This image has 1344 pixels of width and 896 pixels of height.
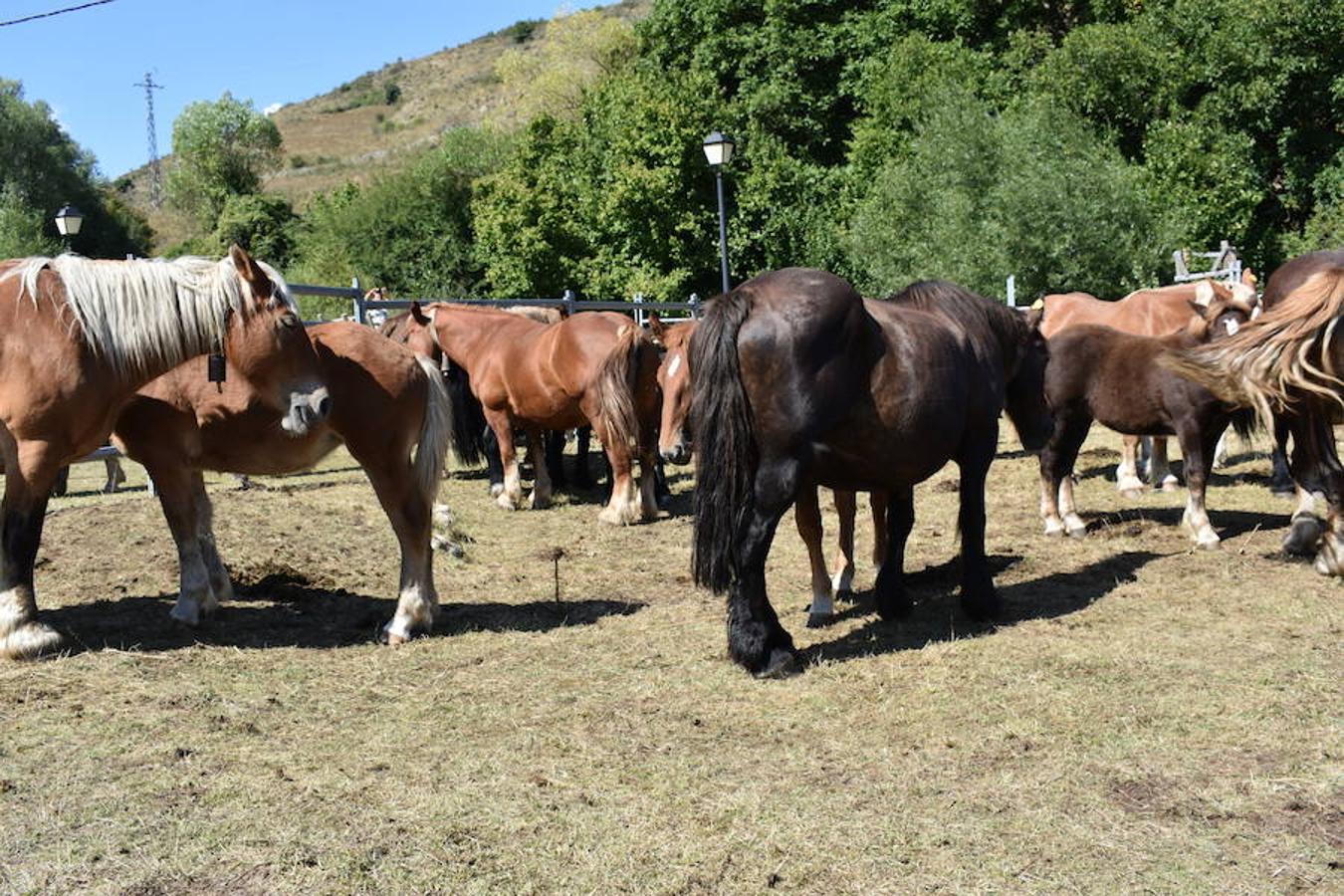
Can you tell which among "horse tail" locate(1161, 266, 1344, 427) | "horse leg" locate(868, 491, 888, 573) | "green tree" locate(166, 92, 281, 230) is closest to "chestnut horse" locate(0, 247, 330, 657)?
"horse leg" locate(868, 491, 888, 573)

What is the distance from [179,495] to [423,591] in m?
1.53

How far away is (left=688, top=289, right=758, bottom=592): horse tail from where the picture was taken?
5594mm

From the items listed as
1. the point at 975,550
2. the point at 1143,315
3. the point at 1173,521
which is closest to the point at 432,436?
the point at 975,550

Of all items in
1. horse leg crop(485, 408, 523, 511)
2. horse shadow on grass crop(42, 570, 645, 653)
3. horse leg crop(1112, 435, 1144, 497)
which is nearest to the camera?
horse shadow on grass crop(42, 570, 645, 653)

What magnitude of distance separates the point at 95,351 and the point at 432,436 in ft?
6.09

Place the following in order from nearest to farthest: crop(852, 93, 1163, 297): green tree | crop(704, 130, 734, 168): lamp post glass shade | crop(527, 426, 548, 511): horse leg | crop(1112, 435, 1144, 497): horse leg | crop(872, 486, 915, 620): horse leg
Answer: crop(872, 486, 915, 620): horse leg, crop(1112, 435, 1144, 497): horse leg, crop(527, 426, 548, 511): horse leg, crop(704, 130, 734, 168): lamp post glass shade, crop(852, 93, 1163, 297): green tree

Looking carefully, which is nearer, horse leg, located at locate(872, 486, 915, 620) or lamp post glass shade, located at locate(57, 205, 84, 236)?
horse leg, located at locate(872, 486, 915, 620)

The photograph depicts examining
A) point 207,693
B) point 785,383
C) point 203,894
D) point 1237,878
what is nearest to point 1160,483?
point 785,383

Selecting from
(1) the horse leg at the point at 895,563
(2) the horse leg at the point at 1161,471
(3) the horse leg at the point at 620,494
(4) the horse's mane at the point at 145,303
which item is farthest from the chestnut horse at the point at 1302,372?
(4) the horse's mane at the point at 145,303

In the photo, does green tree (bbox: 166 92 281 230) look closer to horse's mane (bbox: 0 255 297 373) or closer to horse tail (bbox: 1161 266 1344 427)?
horse's mane (bbox: 0 255 297 373)

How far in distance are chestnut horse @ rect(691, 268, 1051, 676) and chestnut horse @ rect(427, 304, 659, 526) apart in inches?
181

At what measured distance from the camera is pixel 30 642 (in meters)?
5.84

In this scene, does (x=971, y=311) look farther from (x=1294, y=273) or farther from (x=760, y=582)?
(x=1294, y=273)

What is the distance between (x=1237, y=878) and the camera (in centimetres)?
342
